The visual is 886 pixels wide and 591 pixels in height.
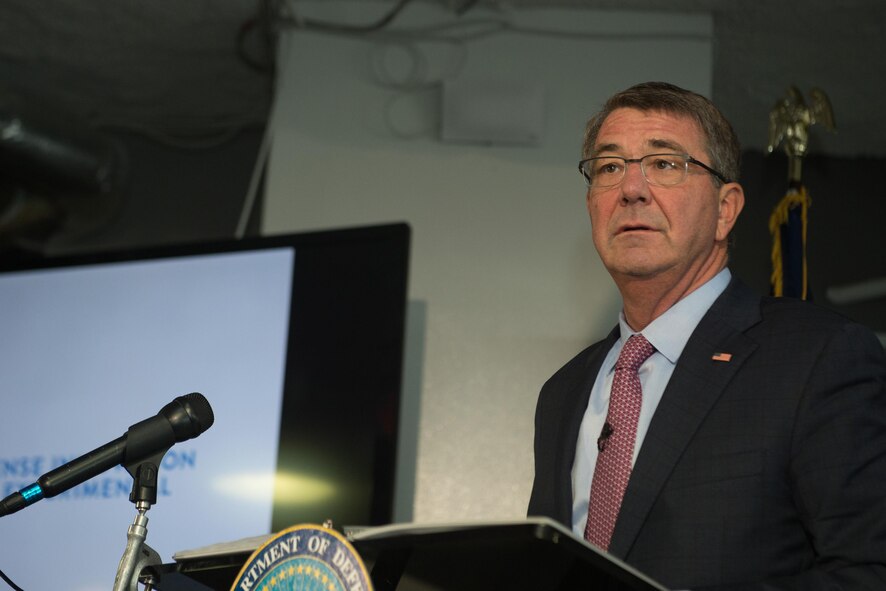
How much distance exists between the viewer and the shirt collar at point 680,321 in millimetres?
1910

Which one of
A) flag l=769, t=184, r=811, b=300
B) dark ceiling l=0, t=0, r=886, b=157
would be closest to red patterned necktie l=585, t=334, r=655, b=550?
flag l=769, t=184, r=811, b=300

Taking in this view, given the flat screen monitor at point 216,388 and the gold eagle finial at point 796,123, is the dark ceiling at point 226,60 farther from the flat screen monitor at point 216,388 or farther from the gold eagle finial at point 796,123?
the flat screen monitor at point 216,388

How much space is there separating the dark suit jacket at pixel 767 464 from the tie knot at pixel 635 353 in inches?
4.9

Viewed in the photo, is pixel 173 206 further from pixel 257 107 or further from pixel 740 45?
pixel 740 45

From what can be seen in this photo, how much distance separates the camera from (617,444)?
71.9 inches

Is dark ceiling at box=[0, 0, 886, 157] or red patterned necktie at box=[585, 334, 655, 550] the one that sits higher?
dark ceiling at box=[0, 0, 886, 157]

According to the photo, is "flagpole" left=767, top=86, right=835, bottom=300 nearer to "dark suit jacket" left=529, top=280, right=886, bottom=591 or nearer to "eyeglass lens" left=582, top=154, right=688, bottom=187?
"eyeglass lens" left=582, top=154, right=688, bottom=187

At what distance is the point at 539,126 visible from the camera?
343 cm

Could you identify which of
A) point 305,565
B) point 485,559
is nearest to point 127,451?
point 305,565

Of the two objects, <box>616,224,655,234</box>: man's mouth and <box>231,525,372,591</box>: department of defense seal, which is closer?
<box>231,525,372,591</box>: department of defense seal

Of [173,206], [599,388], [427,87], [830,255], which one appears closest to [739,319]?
[599,388]

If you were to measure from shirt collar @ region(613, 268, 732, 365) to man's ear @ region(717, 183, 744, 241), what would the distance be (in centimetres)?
11

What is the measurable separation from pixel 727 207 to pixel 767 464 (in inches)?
23.2

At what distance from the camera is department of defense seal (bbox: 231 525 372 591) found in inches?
45.8
